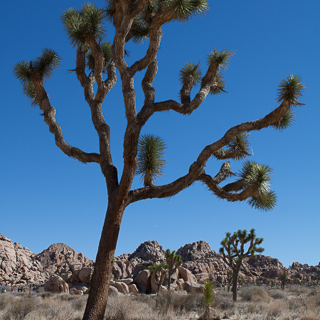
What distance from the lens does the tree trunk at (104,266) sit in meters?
6.85

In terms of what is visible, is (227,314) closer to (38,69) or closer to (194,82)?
(194,82)

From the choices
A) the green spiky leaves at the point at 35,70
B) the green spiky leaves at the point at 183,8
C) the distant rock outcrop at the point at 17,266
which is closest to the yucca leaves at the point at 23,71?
the green spiky leaves at the point at 35,70

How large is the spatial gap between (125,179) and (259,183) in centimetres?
337

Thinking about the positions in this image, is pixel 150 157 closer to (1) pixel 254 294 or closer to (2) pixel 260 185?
(2) pixel 260 185

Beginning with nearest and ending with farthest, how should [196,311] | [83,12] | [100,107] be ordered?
[100,107], [83,12], [196,311]

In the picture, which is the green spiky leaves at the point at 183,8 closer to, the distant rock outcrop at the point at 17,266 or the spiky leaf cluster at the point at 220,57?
the spiky leaf cluster at the point at 220,57

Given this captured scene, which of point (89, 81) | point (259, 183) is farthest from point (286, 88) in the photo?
point (89, 81)

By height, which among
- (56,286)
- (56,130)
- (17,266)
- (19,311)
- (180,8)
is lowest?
(19,311)

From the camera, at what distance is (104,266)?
279 inches

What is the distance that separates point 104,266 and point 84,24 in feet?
21.4

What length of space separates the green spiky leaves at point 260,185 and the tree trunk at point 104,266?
3.35 meters

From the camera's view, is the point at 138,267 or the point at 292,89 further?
the point at 138,267

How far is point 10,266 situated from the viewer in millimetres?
62031

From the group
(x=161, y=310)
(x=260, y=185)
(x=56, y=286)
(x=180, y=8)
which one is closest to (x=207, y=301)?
(x=161, y=310)
